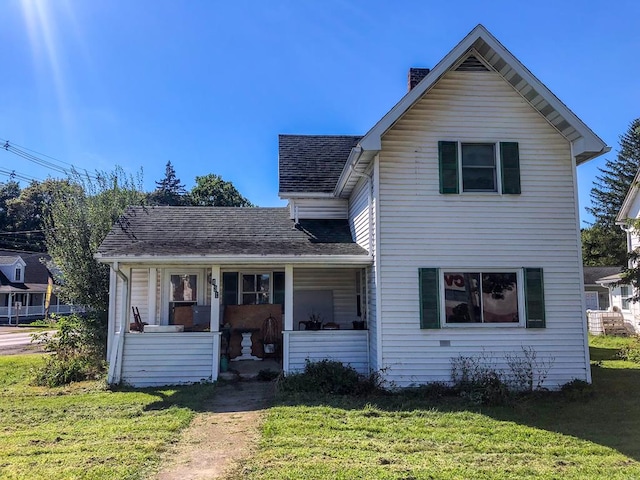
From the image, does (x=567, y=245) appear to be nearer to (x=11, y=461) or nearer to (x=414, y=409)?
(x=414, y=409)

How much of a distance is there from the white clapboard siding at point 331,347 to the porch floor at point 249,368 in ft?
3.53

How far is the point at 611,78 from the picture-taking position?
13.1 m

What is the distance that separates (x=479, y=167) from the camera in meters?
10.1

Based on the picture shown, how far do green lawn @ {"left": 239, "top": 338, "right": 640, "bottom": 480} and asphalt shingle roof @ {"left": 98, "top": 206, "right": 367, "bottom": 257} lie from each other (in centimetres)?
386

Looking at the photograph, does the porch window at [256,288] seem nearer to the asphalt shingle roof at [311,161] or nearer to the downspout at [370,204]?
the asphalt shingle roof at [311,161]

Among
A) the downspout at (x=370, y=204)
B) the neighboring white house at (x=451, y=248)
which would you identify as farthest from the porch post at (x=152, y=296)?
the downspout at (x=370, y=204)

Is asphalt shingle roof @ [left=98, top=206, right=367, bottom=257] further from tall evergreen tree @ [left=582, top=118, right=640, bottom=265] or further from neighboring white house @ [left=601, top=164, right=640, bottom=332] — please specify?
tall evergreen tree @ [left=582, top=118, right=640, bottom=265]

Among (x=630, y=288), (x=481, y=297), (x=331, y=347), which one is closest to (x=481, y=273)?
(x=481, y=297)

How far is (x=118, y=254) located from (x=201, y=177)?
54.9m

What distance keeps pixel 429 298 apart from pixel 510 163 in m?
3.52

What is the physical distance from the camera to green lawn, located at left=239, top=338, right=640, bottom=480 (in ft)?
17.2

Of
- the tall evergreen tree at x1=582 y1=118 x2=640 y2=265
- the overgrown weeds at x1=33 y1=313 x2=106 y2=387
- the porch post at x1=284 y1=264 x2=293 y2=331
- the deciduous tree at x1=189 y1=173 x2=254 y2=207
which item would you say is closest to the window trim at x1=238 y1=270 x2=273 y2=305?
the porch post at x1=284 y1=264 x2=293 y2=331

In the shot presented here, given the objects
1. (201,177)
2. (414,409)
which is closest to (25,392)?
(414,409)

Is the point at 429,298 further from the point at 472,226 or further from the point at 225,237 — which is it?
the point at 225,237
